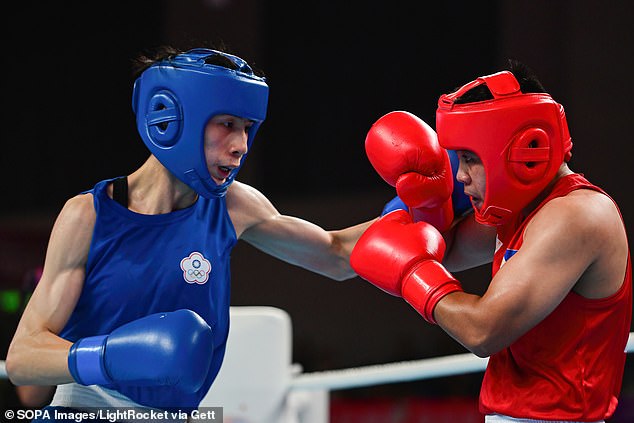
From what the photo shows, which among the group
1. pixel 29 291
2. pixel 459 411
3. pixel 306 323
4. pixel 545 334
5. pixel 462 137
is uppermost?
pixel 462 137

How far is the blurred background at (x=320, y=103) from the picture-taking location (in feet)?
18.4

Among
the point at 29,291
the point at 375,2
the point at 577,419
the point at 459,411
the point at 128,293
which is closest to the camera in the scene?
the point at 577,419

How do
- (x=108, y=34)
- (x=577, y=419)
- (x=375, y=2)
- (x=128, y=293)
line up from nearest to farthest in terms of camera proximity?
1. (x=577, y=419)
2. (x=128, y=293)
3. (x=375, y=2)
4. (x=108, y=34)

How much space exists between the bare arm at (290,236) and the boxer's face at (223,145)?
22 cm

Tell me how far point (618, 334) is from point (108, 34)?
6.64 m

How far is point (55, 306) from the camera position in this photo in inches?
74.9

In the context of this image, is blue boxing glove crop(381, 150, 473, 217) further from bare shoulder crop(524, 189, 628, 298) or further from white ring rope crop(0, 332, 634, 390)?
white ring rope crop(0, 332, 634, 390)

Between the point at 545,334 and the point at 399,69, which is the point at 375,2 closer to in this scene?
the point at 399,69

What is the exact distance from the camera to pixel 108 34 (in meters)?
7.61

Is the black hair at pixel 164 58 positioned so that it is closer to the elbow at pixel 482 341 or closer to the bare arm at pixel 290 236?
the bare arm at pixel 290 236

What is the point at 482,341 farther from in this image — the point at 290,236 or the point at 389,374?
the point at 389,374

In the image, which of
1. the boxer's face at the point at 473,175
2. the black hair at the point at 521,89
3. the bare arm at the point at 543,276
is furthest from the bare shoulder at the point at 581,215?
the black hair at the point at 521,89

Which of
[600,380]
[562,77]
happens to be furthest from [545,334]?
[562,77]

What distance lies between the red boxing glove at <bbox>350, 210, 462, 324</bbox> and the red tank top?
0.19m
